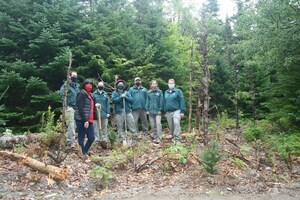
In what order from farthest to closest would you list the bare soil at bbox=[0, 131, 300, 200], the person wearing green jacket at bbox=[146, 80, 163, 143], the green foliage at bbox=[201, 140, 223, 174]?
1. the person wearing green jacket at bbox=[146, 80, 163, 143]
2. the green foliage at bbox=[201, 140, 223, 174]
3. the bare soil at bbox=[0, 131, 300, 200]

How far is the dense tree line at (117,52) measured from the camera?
35.7 feet

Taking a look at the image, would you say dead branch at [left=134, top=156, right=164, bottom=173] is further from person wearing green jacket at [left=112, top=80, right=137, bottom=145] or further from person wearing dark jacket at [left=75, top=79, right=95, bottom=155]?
person wearing green jacket at [left=112, top=80, right=137, bottom=145]

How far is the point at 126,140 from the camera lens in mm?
9789

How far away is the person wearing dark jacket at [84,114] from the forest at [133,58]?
1317 mm

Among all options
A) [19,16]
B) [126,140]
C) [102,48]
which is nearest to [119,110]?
[126,140]

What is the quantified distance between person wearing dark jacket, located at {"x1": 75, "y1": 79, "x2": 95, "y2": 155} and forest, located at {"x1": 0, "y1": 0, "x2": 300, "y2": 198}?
4.32ft

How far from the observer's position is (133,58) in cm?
1605

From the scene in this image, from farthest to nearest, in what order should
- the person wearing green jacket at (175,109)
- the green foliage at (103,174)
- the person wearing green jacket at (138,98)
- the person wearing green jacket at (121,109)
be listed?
the person wearing green jacket at (138,98), the person wearing green jacket at (121,109), the person wearing green jacket at (175,109), the green foliage at (103,174)

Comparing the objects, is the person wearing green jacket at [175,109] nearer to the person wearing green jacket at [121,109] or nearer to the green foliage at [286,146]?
the person wearing green jacket at [121,109]

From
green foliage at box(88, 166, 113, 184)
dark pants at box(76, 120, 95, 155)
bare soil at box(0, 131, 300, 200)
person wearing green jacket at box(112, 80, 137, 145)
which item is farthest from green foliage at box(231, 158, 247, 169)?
person wearing green jacket at box(112, 80, 137, 145)

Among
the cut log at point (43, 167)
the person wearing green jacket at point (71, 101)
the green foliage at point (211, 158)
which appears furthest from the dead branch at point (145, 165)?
the person wearing green jacket at point (71, 101)

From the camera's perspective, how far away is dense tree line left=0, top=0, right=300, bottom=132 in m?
10.9

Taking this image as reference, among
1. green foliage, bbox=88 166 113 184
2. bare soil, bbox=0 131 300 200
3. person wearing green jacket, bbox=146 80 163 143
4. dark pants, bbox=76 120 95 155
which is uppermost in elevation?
person wearing green jacket, bbox=146 80 163 143

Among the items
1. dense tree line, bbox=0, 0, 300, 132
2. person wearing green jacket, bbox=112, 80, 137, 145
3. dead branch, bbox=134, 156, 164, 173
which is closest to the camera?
dead branch, bbox=134, 156, 164, 173
